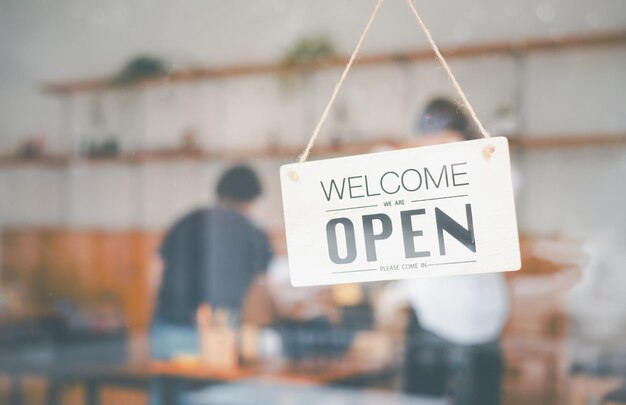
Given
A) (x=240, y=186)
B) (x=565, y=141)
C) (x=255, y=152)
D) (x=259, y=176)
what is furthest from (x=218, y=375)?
(x=565, y=141)

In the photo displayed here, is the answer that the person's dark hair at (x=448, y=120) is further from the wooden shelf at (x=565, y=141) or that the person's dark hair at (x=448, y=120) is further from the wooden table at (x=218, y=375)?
the wooden shelf at (x=565, y=141)

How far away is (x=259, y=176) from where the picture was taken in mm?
5465

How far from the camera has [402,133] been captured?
580cm

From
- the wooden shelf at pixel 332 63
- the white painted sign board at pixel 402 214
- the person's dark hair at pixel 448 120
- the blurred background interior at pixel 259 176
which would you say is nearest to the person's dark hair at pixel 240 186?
the blurred background interior at pixel 259 176

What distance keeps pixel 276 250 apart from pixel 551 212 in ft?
6.68

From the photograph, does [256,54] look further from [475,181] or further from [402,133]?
[475,181]

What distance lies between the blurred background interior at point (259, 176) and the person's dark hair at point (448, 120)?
6.20 ft

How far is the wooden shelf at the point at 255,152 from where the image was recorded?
17.4 feet

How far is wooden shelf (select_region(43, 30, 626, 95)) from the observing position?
16.4 feet

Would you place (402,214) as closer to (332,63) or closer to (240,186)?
(240,186)

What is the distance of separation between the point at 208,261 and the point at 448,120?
4.52 meters

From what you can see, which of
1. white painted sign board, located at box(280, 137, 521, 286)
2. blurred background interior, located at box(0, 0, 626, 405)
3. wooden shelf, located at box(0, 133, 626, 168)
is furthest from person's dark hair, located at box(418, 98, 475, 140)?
wooden shelf, located at box(0, 133, 626, 168)

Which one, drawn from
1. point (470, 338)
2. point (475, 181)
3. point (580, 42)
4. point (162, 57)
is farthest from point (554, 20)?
point (475, 181)

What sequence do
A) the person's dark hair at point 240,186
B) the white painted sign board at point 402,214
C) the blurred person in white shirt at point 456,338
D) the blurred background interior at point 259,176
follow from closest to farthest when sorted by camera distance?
the white painted sign board at point 402,214 < the blurred person in white shirt at point 456,338 < the blurred background interior at point 259,176 < the person's dark hair at point 240,186
